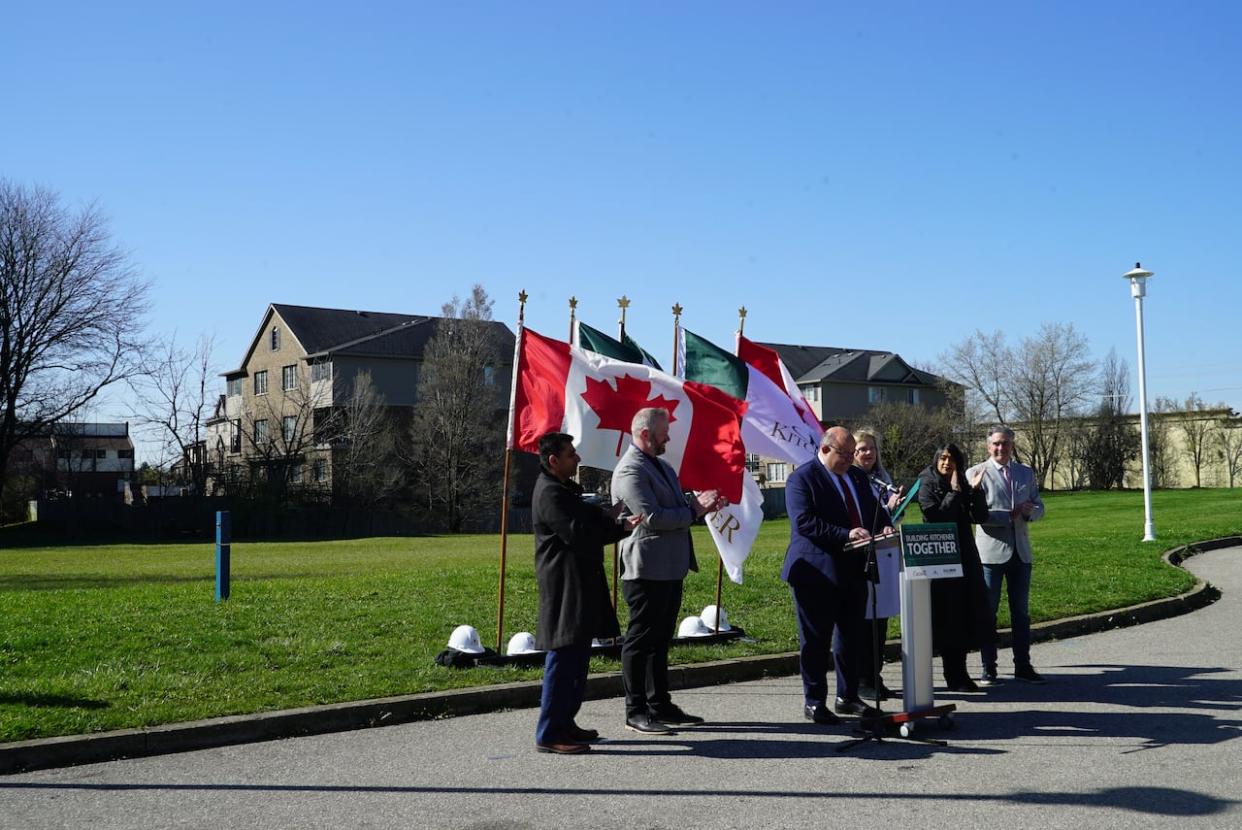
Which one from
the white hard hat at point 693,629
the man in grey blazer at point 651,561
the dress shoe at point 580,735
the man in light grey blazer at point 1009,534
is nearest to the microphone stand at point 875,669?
the man in grey blazer at point 651,561

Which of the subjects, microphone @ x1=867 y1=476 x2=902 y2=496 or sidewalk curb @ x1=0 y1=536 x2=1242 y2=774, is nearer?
sidewalk curb @ x1=0 y1=536 x2=1242 y2=774

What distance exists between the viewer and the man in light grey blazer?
996cm

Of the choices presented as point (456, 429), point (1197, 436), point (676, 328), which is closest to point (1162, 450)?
point (1197, 436)

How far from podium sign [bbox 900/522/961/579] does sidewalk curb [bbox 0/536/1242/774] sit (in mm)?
2762

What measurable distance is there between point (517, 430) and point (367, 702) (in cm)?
292

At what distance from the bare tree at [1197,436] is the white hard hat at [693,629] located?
8274 centimetres

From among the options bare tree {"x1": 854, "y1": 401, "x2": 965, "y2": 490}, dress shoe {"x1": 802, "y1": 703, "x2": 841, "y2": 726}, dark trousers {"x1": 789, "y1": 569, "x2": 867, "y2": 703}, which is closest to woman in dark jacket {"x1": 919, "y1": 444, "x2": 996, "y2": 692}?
dark trousers {"x1": 789, "y1": 569, "x2": 867, "y2": 703}

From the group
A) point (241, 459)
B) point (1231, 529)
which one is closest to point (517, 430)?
point (1231, 529)

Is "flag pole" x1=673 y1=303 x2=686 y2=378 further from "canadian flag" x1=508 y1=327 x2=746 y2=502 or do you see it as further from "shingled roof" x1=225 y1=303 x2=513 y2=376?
"shingled roof" x1=225 y1=303 x2=513 y2=376

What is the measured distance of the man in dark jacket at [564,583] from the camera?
729 cm

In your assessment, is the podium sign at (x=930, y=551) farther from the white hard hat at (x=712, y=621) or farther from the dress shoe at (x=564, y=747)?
the white hard hat at (x=712, y=621)

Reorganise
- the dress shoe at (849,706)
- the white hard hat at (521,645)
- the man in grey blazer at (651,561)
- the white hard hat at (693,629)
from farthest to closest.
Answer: the white hard hat at (693,629)
the white hard hat at (521,645)
the dress shoe at (849,706)
the man in grey blazer at (651,561)

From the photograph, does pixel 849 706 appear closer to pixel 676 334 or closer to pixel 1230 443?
pixel 676 334

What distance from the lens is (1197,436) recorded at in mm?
84875
